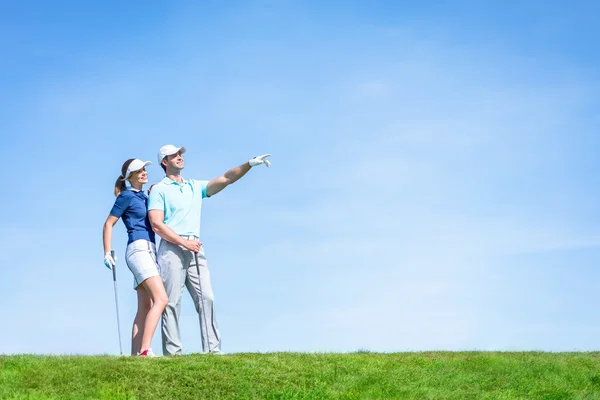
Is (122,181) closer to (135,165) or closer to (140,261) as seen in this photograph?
(135,165)

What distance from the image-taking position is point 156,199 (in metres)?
13.4

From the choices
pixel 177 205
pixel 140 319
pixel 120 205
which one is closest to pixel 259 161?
pixel 177 205

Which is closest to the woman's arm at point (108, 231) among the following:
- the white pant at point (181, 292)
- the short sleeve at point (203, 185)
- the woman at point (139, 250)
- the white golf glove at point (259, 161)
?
the woman at point (139, 250)

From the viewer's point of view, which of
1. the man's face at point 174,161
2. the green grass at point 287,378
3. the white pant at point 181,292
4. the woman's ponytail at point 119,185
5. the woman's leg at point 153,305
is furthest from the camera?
the man's face at point 174,161

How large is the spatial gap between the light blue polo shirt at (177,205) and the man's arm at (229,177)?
492 millimetres

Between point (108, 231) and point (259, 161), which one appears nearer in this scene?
point (108, 231)

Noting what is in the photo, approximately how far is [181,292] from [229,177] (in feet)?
7.14

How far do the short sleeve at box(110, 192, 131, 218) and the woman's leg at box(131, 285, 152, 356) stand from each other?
1.25 metres

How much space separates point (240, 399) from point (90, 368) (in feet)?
8.04

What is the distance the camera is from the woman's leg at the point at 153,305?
42.3 ft

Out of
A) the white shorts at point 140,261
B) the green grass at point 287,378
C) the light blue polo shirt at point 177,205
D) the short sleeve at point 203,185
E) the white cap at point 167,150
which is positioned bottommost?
the green grass at point 287,378

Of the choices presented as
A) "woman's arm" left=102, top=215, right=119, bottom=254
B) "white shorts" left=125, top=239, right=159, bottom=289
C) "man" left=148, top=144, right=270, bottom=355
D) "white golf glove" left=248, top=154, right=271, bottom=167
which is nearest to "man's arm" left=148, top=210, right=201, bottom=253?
"man" left=148, top=144, right=270, bottom=355

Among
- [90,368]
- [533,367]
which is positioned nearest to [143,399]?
[90,368]

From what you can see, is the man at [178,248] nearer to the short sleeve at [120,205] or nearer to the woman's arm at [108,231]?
the short sleeve at [120,205]
